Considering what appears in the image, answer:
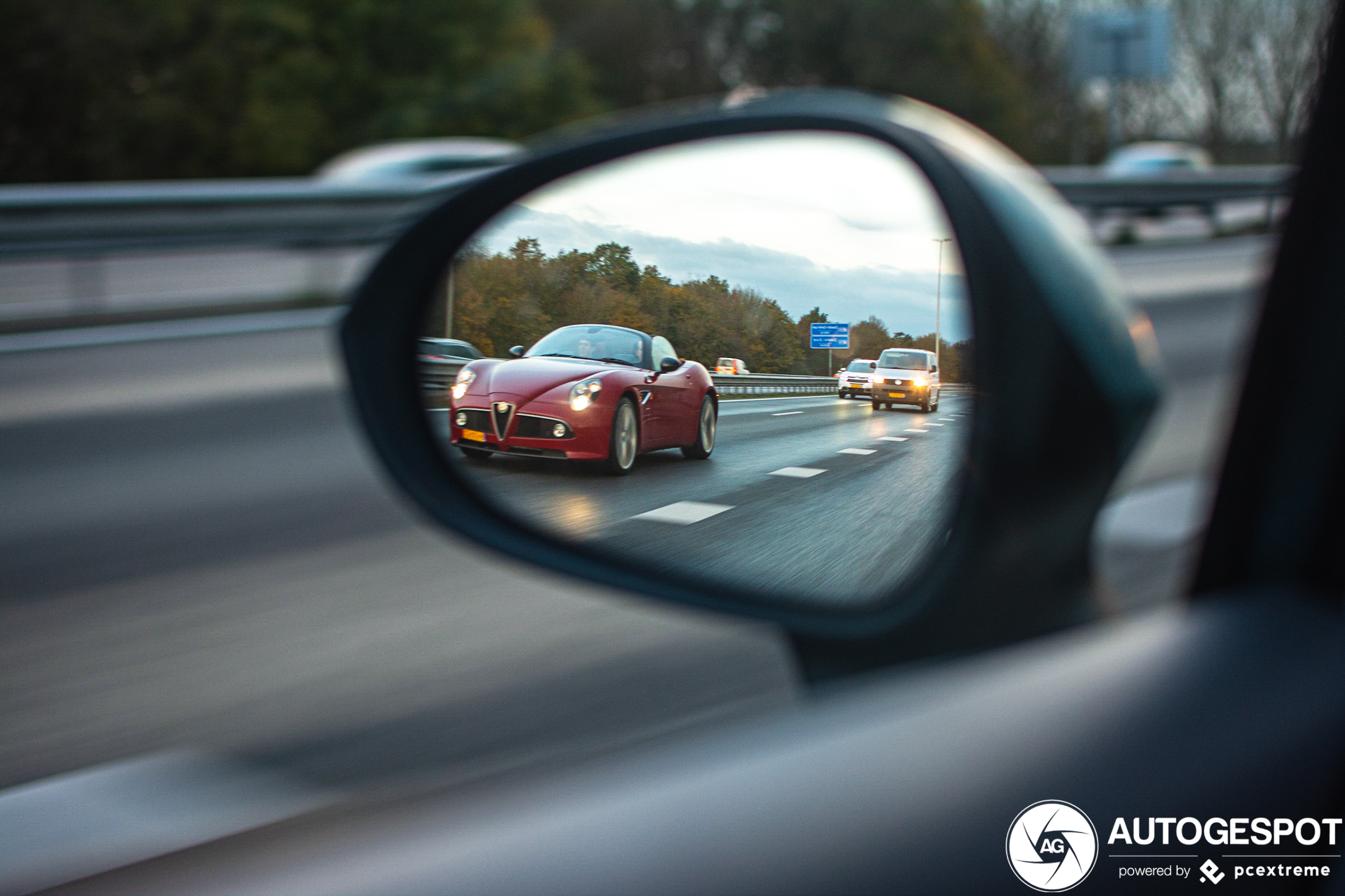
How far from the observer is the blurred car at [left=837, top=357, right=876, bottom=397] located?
109cm

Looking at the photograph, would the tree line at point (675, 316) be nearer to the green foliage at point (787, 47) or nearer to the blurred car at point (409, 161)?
the blurred car at point (409, 161)

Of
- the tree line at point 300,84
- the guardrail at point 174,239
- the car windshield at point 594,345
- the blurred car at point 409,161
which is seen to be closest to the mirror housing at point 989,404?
the car windshield at point 594,345

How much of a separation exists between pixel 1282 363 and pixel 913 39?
34534 mm

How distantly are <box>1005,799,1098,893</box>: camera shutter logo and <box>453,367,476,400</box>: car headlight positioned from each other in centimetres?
74

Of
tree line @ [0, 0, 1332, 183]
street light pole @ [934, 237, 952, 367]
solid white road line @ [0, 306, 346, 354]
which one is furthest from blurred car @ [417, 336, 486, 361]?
tree line @ [0, 0, 1332, 183]

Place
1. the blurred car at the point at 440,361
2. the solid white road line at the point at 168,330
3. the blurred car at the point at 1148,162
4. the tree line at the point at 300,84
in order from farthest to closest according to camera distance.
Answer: the tree line at the point at 300,84
the blurred car at the point at 1148,162
the solid white road line at the point at 168,330
the blurred car at the point at 440,361

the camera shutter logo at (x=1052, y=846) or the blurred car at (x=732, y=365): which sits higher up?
the blurred car at (x=732, y=365)

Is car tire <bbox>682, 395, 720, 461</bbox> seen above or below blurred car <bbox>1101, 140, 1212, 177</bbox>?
below

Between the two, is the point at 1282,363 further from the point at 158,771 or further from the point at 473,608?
the point at 473,608

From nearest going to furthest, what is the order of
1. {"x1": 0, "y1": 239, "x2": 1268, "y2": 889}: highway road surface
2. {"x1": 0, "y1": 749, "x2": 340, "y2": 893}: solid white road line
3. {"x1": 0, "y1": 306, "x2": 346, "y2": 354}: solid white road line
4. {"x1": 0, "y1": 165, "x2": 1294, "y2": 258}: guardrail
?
1. {"x1": 0, "y1": 239, "x2": 1268, "y2": 889}: highway road surface
2. {"x1": 0, "y1": 749, "x2": 340, "y2": 893}: solid white road line
3. {"x1": 0, "y1": 306, "x2": 346, "y2": 354}: solid white road line
4. {"x1": 0, "y1": 165, "x2": 1294, "y2": 258}: guardrail

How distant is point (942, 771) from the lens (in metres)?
1.25

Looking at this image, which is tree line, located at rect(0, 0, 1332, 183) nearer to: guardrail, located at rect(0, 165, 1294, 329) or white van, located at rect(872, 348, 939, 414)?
guardrail, located at rect(0, 165, 1294, 329)

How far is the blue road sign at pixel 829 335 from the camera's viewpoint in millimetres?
1083

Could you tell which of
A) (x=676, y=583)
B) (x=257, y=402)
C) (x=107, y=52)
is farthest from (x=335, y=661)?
(x=107, y=52)
